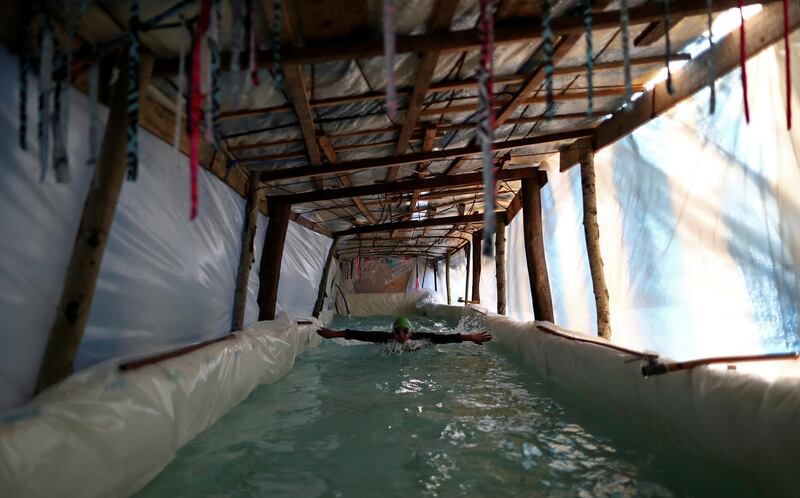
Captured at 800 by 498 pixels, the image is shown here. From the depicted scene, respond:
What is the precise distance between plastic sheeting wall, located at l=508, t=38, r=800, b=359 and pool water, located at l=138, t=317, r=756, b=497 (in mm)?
1114

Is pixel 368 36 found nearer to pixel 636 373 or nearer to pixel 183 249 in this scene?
pixel 183 249

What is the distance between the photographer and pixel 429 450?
2.57 m

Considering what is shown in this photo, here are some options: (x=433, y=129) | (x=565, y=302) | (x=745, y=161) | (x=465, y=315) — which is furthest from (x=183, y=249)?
(x=465, y=315)

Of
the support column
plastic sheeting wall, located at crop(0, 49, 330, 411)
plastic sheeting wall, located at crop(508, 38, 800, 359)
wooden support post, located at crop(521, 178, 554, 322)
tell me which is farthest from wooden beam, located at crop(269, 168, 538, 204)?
plastic sheeting wall, located at crop(508, 38, 800, 359)

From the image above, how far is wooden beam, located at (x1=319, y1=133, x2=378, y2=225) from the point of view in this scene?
4289 millimetres

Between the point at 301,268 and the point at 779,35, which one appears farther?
the point at 301,268

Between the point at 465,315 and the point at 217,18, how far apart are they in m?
8.70

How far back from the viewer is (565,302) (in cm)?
A: 593

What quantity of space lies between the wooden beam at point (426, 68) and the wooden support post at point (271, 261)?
2.37 m

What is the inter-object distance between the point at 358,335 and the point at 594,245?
306 centimetres

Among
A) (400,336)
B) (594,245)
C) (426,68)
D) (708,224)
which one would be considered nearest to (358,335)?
(400,336)

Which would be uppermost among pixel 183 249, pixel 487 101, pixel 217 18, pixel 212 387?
pixel 217 18

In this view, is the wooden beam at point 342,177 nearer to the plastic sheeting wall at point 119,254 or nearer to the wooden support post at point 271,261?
the wooden support post at point 271,261

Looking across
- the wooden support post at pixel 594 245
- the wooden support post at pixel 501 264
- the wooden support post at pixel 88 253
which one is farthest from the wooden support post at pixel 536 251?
the wooden support post at pixel 88 253
